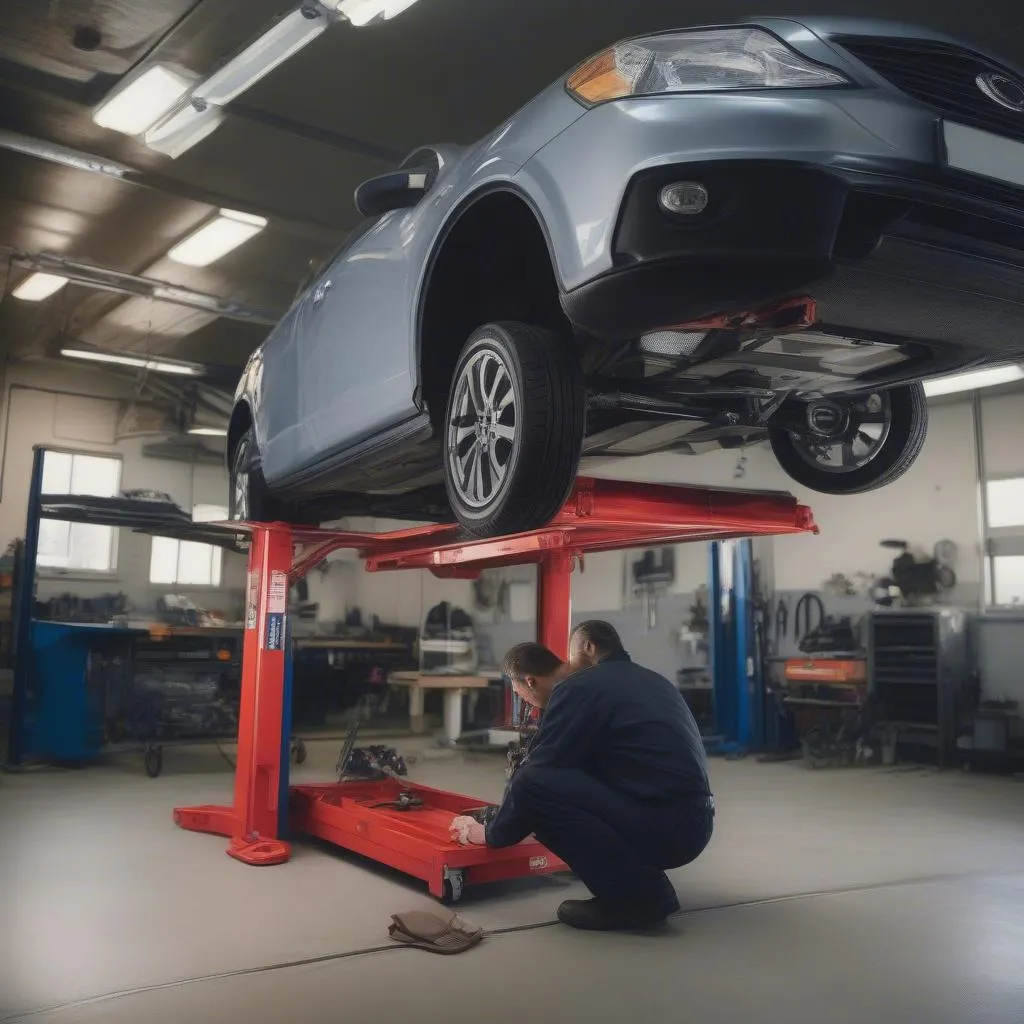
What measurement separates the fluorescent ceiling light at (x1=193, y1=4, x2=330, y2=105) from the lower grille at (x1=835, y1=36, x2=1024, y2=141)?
123 inches

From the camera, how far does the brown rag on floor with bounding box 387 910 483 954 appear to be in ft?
9.23

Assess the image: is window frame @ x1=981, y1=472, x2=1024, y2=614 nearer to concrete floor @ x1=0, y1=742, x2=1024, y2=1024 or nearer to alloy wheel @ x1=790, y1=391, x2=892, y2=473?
concrete floor @ x1=0, y1=742, x2=1024, y2=1024

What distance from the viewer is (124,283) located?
7.54 meters

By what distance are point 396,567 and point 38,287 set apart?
5.81m

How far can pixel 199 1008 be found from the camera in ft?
7.66

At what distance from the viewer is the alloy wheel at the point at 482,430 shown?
2125mm

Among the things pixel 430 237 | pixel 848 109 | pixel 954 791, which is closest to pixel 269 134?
pixel 430 237

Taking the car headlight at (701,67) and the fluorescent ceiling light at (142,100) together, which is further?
the fluorescent ceiling light at (142,100)

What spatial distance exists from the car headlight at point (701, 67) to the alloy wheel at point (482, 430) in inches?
24.0

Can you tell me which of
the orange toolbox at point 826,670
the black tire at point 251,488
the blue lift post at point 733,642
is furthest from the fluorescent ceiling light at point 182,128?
the orange toolbox at point 826,670

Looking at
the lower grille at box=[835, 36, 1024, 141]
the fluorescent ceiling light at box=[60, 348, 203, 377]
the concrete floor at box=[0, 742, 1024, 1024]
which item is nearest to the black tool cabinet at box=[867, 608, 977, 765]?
the concrete floor at box=[0, 742, 1024, 1024]

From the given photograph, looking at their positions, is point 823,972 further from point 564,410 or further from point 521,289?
point 521,289

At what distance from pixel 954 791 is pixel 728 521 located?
4561 millimetres

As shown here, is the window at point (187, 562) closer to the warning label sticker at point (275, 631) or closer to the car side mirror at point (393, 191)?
the warning label sticker at point (275, 631)
